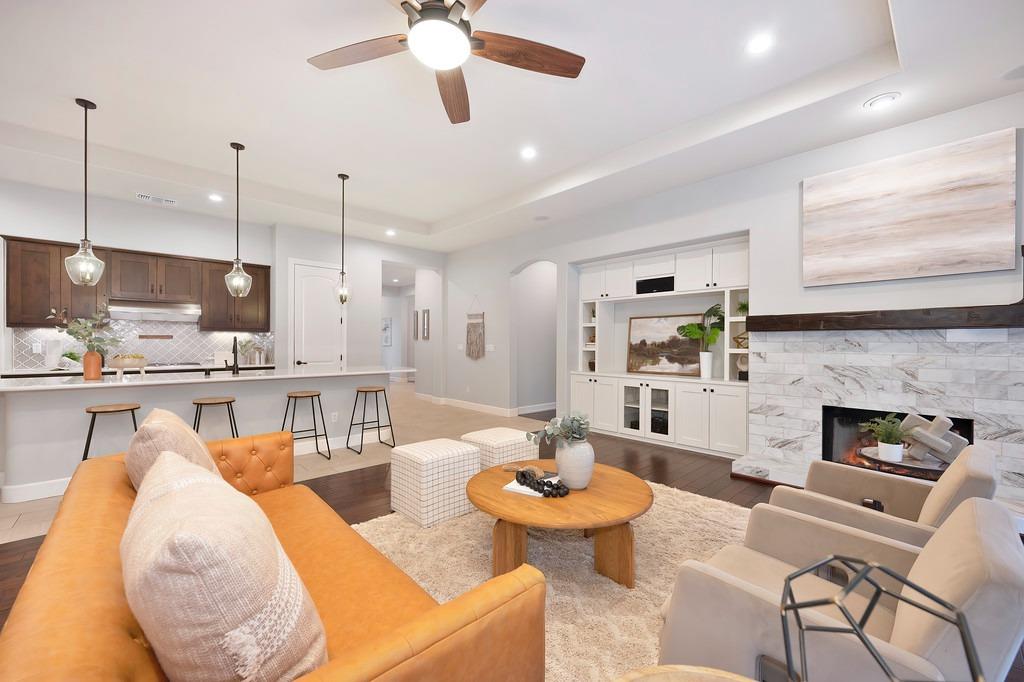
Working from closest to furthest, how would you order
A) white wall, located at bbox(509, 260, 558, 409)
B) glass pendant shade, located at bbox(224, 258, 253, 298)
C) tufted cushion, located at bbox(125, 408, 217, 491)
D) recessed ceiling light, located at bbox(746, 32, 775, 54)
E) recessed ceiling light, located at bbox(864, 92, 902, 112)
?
tufted cushion, located at bbox(125, 408, 217, 491) → recessed ceiling light, located at bbox(746, 32, 775, 54) → recessed ceiling light, located at bbox(864, 92, 902, 112) → glass pendant shade, located at bbox(224, 258, 253, 298) → white wall, located at bbox(509, 260, 558, 409)

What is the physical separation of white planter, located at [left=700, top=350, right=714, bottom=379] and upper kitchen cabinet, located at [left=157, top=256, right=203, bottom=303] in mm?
6373

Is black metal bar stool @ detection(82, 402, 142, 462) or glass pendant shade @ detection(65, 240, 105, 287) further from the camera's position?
black metal bar stool @ detection(82, 402, 142, 462)

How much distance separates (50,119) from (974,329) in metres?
7.50

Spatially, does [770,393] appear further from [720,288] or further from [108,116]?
[108,116]

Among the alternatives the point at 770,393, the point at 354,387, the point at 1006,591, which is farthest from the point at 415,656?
the point at 354,387

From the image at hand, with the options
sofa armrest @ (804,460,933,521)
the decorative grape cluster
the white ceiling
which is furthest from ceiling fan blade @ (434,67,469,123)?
sofa armrest @ (804,460,933,521)

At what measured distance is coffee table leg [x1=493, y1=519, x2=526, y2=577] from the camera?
2.20 metres

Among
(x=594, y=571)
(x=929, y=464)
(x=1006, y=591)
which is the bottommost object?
(x=594, y=571)

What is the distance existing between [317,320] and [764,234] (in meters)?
5.85

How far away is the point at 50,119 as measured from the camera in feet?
12.0

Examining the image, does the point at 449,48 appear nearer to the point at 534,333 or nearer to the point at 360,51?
the point at 360,51

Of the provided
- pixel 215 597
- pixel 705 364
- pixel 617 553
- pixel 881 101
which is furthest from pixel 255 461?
pixel 881 101

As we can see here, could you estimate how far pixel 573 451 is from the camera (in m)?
2.38

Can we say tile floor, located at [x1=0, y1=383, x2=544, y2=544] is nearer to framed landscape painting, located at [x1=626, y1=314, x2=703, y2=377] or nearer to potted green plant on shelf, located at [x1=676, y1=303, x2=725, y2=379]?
framed landscape painting, located at [x1=626, y1=314, x2=703, y2=377]
